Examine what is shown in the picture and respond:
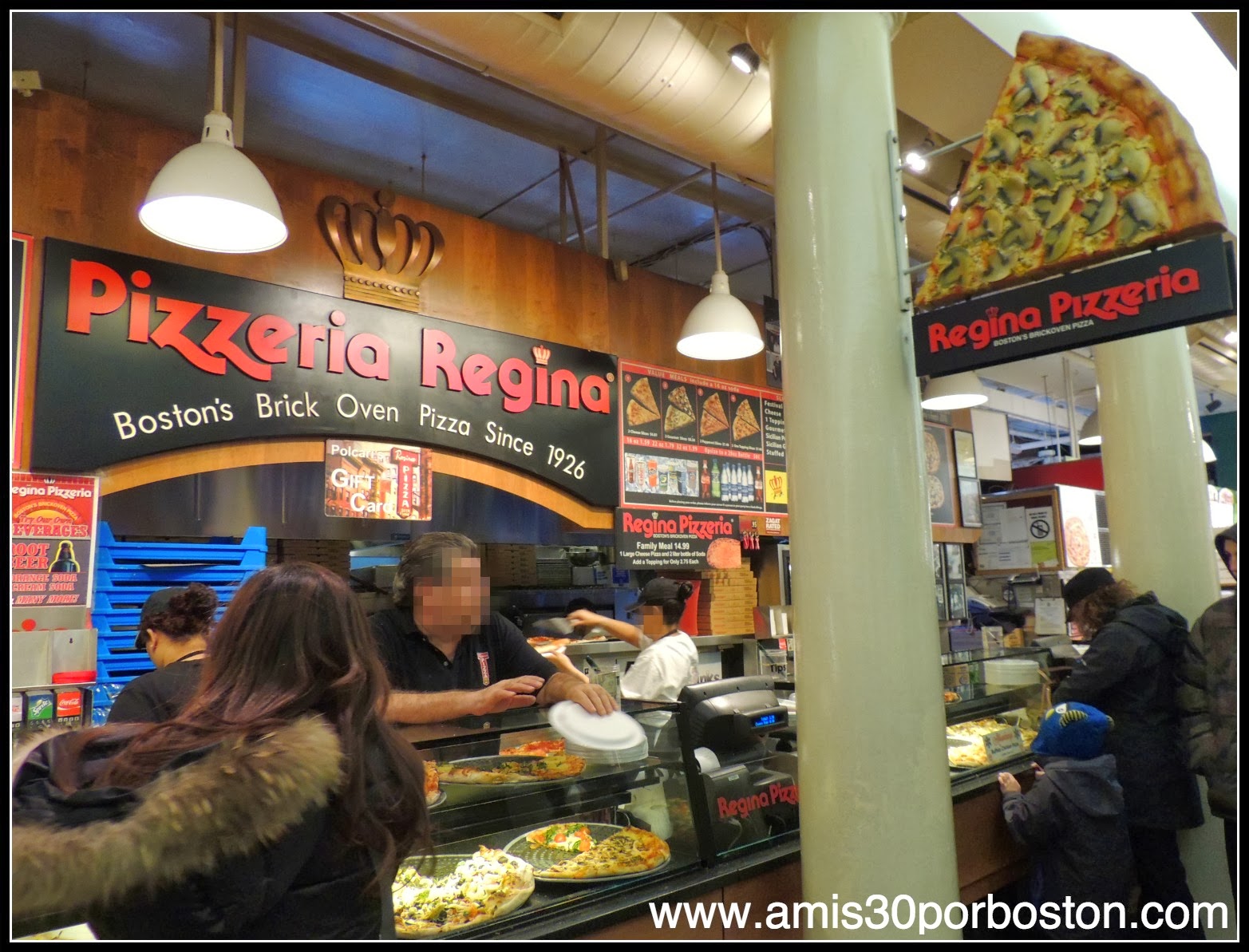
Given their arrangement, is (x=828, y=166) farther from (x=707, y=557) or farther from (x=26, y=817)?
(x=707, y=557)

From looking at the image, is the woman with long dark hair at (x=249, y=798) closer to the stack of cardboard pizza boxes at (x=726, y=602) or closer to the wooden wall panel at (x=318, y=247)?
the wooden wall panel at (x=318, y=247)

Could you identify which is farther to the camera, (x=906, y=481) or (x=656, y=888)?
(x=906, y=481)

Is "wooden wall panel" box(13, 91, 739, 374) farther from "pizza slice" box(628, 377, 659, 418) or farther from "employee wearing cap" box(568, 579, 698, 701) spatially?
"employee wearing cap" box(568, 579, 698, 701)

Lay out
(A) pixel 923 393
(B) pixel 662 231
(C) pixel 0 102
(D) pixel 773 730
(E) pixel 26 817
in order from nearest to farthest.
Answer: (E) pixel 26 817, (C) pixel 0 102, (D) pixel 773 730, (B) pixel 662 231, (A) pixel 923 393

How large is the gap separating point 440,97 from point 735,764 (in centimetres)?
421

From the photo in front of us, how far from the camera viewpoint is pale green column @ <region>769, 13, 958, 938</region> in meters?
2.38

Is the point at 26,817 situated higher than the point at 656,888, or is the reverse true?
the point at 26,817

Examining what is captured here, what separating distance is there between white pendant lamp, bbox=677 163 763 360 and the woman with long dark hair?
359cm

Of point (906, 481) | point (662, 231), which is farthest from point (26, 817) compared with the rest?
point (662, 231)

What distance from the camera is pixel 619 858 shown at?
93.1 inches

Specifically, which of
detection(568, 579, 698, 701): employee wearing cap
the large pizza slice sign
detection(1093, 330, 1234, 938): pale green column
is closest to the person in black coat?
detection(1093, 330, 1234, 938): pale green column

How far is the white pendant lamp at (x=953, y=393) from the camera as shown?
6.83 metres

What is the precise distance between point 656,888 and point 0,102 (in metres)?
2.82

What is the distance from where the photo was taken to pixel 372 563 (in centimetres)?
634
